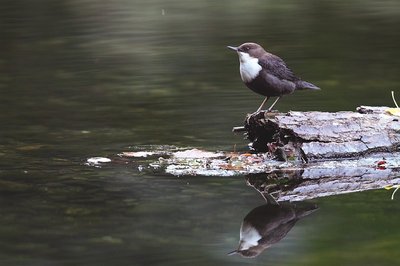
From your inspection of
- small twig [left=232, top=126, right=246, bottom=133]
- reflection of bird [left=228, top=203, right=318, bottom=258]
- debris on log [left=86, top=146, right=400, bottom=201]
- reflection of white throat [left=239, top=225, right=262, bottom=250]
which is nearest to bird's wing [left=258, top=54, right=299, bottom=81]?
small twig [left=232, top=126, right=246, bottom=133]

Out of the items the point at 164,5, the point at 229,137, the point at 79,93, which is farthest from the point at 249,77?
the point at 164,5

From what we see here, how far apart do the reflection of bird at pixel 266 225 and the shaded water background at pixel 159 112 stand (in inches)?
3.0

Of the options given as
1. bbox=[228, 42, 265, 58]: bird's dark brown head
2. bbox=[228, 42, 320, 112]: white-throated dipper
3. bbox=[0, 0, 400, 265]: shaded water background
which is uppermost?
bbox=[228, 42, 265, 58]: bird's dark brown head

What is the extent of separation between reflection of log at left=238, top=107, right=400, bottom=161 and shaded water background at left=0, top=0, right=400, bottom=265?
0.59 m

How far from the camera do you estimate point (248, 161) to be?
288 inches

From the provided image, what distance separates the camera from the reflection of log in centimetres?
717

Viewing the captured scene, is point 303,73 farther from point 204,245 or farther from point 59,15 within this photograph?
point 59,15

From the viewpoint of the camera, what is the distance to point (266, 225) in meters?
5.86

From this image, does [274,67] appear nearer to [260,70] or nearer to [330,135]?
[260,70]

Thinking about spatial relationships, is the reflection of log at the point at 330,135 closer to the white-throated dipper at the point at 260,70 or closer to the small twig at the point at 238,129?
the small twig at the point at 238,129

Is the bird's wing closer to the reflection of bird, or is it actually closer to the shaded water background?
the shaded water background

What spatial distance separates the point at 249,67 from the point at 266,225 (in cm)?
242

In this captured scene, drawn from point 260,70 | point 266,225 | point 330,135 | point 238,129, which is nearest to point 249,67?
point 260,70

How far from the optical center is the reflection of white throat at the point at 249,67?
7.99 meters
